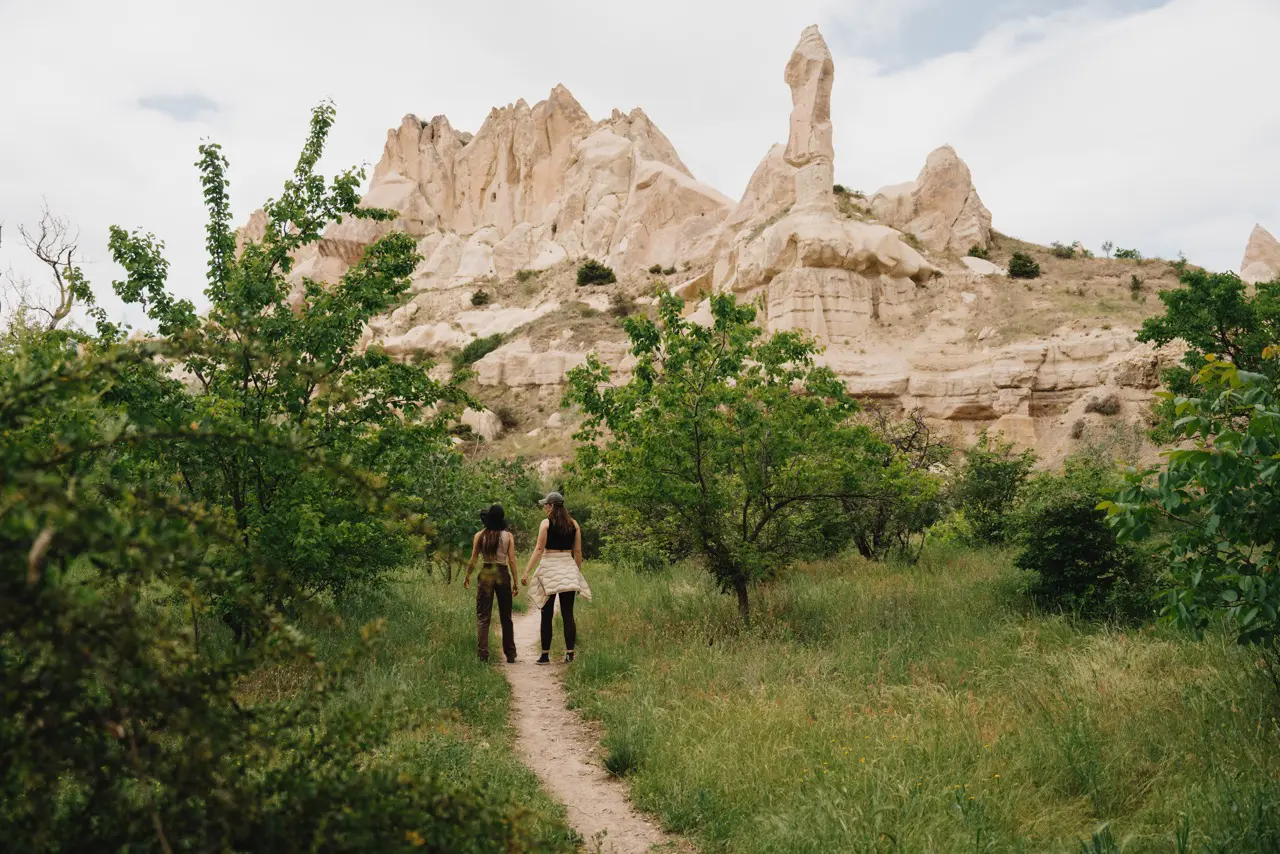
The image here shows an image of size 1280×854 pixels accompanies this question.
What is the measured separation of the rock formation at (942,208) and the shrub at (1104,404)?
1971cm

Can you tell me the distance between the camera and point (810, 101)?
48.1 meters

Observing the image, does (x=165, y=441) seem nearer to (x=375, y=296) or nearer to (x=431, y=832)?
(x=375, y=296)

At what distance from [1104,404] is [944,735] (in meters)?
28.4

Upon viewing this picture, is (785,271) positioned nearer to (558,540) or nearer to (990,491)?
(990,491)

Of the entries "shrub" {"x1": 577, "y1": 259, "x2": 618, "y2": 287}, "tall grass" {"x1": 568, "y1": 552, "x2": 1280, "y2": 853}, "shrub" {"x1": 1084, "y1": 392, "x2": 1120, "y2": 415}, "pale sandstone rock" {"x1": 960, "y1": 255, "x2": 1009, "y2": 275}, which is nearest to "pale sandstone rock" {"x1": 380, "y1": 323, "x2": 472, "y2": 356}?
"shrub" {"x1": 577, "y1": 259, "x2": 618, "y2": 287}

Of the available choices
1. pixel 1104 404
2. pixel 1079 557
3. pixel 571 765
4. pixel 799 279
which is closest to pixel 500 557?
pixel 571 765

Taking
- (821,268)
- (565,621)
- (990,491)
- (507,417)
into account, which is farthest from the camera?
(507,417)

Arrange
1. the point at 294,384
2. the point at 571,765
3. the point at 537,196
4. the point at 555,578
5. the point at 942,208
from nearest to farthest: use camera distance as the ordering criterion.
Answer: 1. the point at 571,765
2. the point at 294,384
3. the point at 555,578
4. the point at 942,208
5. the point at 537,196

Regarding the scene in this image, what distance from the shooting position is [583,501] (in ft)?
70.5

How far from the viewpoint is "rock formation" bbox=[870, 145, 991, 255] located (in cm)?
4747

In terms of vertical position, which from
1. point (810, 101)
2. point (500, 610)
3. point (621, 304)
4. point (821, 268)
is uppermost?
point (810, 101)

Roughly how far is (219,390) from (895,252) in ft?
116

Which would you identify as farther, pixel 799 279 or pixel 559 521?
pixel 799 279

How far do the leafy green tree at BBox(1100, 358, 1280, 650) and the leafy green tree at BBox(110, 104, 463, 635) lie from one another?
5073mm
